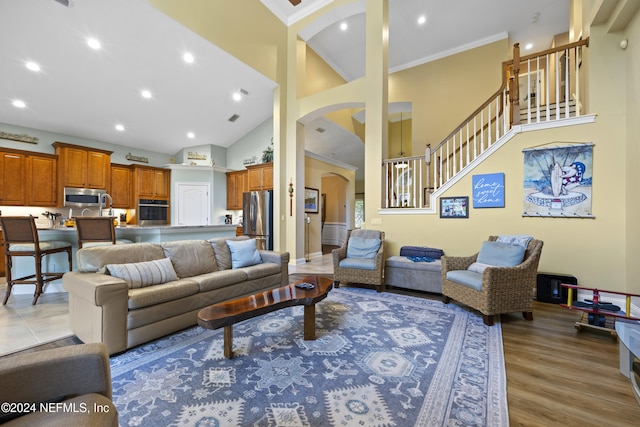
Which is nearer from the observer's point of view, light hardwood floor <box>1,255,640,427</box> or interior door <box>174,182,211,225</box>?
light hardwood floor <box>1,255,640,427</box>

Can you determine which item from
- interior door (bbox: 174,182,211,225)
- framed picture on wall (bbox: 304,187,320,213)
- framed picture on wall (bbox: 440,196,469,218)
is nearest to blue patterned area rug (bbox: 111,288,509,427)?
framed picture on wall (bbox: 440,196,469,218)

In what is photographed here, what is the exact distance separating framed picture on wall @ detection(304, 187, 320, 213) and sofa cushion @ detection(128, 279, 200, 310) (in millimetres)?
4651

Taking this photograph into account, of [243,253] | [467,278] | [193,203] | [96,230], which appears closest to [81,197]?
[193,203]

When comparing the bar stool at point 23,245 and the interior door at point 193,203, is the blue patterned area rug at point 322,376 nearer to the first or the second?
the bar stool at point 23,245

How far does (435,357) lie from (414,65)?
24.6 feet

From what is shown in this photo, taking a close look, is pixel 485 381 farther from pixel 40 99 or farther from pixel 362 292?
pixel 40 99

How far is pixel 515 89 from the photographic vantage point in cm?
402

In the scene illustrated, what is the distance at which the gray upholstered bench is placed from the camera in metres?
3.85

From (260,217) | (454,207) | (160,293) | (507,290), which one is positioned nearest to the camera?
(160,293)

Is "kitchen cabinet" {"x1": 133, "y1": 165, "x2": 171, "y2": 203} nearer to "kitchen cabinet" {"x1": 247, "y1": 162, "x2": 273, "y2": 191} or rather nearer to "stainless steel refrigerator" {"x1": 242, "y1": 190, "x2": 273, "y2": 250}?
"kitchen cabinet" {"x1": 247, "y1": 162, "x2": 273, "y2": 191}

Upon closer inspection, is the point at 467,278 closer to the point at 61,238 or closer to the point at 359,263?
the point at 359,263

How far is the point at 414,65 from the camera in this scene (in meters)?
7.27

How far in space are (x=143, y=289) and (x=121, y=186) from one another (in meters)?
5.71

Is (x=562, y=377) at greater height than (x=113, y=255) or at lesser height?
lesser
